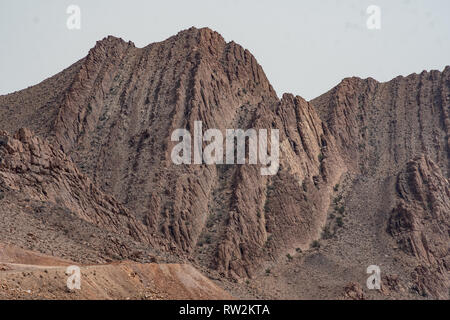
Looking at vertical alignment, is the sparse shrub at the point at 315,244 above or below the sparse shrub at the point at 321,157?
below

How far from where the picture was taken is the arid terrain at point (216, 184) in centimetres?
6631

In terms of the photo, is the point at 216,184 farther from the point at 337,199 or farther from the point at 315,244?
the point at 337,199

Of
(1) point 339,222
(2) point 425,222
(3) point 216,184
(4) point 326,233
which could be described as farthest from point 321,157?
(3) point 216,184

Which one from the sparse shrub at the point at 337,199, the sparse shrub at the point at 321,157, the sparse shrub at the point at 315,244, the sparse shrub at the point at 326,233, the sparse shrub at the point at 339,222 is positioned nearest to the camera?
the sparse shrub at the point at 315,244

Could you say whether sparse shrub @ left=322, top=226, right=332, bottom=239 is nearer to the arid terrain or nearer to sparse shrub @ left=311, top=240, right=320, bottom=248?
the arid terrain

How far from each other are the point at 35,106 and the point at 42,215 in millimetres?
44968

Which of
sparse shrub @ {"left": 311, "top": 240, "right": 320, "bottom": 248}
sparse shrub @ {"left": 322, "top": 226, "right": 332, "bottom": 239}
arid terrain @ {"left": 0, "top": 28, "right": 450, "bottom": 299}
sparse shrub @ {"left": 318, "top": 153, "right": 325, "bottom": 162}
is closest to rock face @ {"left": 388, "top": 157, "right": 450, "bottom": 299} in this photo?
arid terrain @ {"left": 0, "top": 28, "right": 450, "bottom": 299}

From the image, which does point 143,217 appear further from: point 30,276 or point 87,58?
point 30,276

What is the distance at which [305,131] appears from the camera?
104750mm

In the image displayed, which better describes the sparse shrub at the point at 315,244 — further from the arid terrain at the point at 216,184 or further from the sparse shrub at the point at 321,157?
the sparse shrub at the point at 321,157

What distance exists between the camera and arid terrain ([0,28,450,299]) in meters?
66.3

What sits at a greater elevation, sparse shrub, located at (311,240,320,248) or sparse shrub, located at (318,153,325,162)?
sparse shrub, located at (318,153,325,162)

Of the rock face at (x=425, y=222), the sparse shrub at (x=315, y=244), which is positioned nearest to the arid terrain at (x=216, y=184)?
the rock face at (x=425, y=222)
